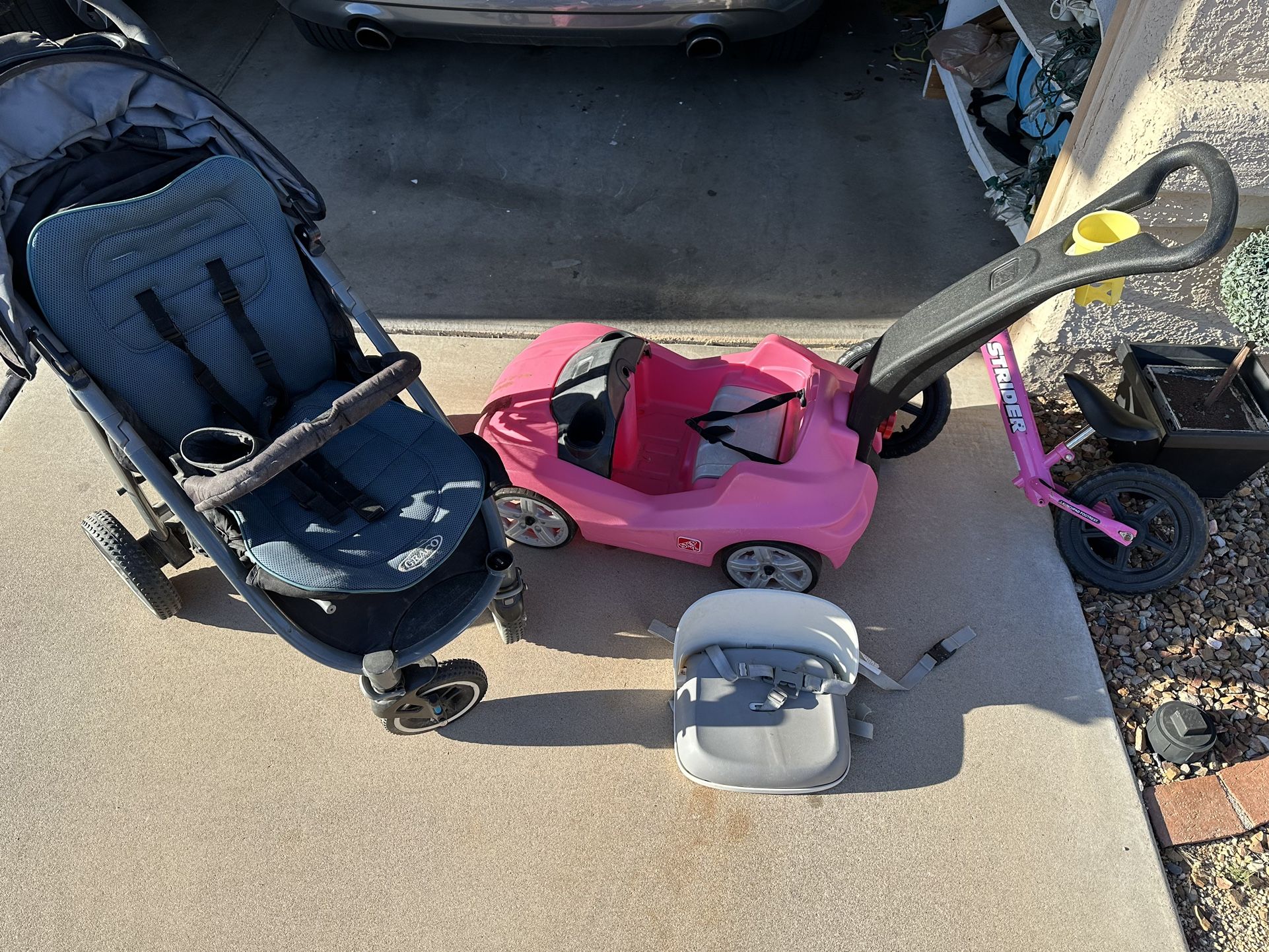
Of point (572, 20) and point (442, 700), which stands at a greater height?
point (572, 20)

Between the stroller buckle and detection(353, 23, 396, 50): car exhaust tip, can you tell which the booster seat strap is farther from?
detection(353, 23, 396, 50): car exhaust tip

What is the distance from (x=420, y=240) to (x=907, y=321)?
276cm

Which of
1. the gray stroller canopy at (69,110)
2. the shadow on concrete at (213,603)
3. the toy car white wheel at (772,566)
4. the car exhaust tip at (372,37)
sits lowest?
the shadow on concrete at (213,603)

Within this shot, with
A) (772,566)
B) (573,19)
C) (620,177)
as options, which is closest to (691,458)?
(772,566)

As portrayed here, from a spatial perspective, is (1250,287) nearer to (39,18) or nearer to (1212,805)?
(1212,805)

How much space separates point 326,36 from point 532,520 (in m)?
3.93

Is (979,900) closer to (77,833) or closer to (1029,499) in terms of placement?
(1029,499)

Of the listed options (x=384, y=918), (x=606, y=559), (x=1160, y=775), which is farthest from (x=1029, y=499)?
(x=384, y=918)

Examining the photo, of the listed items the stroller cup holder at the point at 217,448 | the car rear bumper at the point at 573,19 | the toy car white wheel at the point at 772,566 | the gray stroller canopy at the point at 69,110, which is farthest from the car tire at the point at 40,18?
the toy car white wheel at the point at 772,566

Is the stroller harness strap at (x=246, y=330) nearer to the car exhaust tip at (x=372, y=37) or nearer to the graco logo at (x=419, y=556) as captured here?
the graco logo at (x=419, y=556)

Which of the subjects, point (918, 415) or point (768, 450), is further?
point (918, 415)

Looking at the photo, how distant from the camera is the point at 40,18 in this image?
5.10m

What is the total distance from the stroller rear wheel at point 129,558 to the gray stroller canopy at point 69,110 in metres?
0.70

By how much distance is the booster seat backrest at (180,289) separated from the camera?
236 cm
